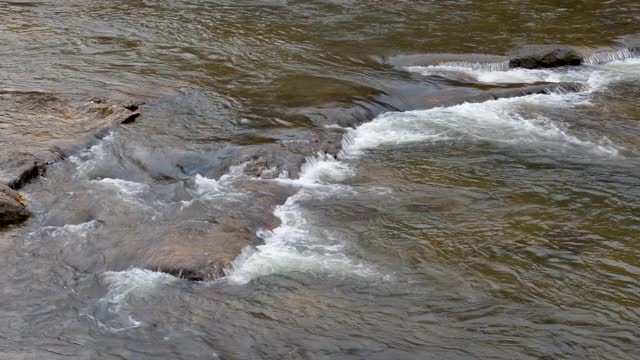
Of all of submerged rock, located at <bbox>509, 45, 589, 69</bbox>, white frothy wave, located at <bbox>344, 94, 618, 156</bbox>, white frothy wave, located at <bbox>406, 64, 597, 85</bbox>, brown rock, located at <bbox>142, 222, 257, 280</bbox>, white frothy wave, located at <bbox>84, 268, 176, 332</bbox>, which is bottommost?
white frothy wave, located at <bbox>84, 268, 176, 332</bbox>

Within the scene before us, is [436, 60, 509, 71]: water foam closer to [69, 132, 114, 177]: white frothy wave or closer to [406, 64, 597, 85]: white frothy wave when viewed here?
[406, 64, 597, 85]: white frothy wave

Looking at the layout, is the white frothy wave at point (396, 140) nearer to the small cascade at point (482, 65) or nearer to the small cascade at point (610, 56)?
the small cascade at point (482, 65)

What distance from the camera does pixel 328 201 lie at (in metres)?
8.45

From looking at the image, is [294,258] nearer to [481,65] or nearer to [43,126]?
[43,126]

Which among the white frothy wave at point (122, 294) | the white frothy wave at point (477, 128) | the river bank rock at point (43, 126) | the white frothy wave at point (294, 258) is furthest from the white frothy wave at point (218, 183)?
the river bank rock at point (43, 126)

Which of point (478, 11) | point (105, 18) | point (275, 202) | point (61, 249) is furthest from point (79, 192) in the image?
point (478, 11)

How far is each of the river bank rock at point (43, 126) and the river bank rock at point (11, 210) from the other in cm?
60

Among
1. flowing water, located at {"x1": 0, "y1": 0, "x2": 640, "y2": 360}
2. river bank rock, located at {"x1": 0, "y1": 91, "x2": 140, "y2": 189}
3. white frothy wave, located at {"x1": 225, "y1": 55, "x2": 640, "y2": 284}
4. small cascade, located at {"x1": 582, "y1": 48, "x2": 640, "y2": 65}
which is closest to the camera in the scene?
flowing water, located at {"x1": 0, "y1": 0, "x2": 640, "y2": 360}

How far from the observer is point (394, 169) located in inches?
364

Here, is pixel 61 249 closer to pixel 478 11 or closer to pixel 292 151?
pixel 292 151

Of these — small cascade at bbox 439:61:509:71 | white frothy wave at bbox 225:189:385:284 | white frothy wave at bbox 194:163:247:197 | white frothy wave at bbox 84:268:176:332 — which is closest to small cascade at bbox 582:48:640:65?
small cascade at bbox 439:61:509:71

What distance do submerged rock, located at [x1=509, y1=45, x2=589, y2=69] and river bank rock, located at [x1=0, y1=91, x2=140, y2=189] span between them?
6.32 metres

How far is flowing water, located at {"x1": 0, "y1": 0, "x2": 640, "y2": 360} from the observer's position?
641 centimetres

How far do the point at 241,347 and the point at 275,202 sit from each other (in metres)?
2.41
